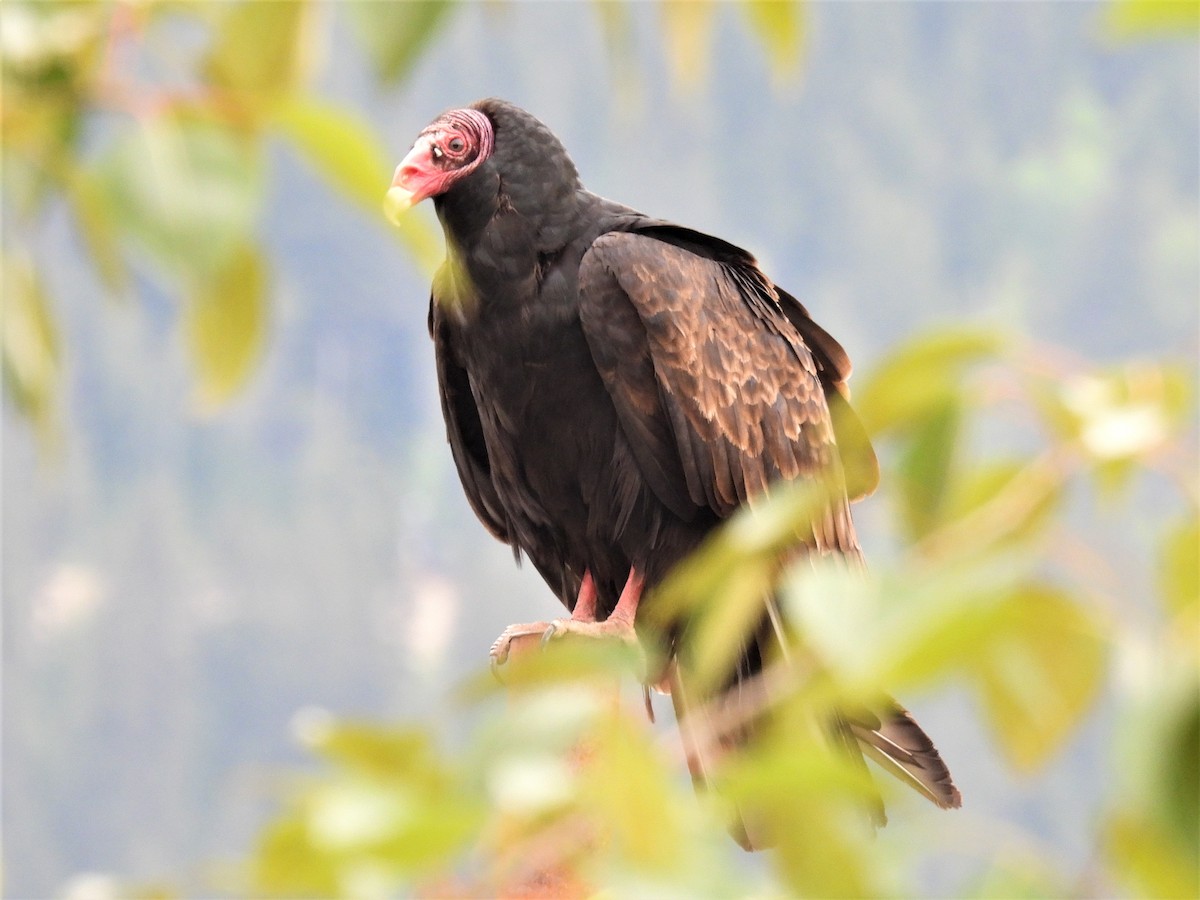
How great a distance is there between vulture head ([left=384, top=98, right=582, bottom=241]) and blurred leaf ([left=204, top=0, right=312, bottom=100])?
185 cm

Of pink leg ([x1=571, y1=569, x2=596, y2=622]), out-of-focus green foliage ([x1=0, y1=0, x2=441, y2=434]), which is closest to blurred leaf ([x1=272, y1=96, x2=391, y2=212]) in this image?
out-of-focus green foliage ([x1=0, y1=0, x2=441, y2=434])

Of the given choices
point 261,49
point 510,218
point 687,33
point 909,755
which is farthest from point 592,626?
point 261,49

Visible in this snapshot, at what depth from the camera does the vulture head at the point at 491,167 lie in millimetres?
2312

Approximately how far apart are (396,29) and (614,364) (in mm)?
1850

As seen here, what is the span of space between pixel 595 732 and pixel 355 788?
7cm

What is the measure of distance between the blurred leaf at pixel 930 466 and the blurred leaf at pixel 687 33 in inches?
6.3

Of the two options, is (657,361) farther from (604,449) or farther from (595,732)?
(595,732)

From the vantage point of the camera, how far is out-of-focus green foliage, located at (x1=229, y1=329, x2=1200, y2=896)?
357mm

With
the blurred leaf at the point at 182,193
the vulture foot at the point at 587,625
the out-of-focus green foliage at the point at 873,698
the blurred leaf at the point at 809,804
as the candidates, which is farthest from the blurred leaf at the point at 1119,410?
the vulture foot at the point at 587,625

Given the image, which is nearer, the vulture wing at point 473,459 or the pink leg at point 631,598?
the pink leg at point 631,598

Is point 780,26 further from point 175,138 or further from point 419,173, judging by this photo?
point 419,173

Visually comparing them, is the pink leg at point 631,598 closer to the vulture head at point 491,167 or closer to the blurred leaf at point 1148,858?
the vulture head at point 491,167

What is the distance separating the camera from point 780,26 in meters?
0.55

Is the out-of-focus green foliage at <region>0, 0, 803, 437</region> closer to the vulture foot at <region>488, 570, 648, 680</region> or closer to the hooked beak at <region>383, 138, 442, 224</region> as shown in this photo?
the vulture foot at <region>488, 570, 648, 680</region>
